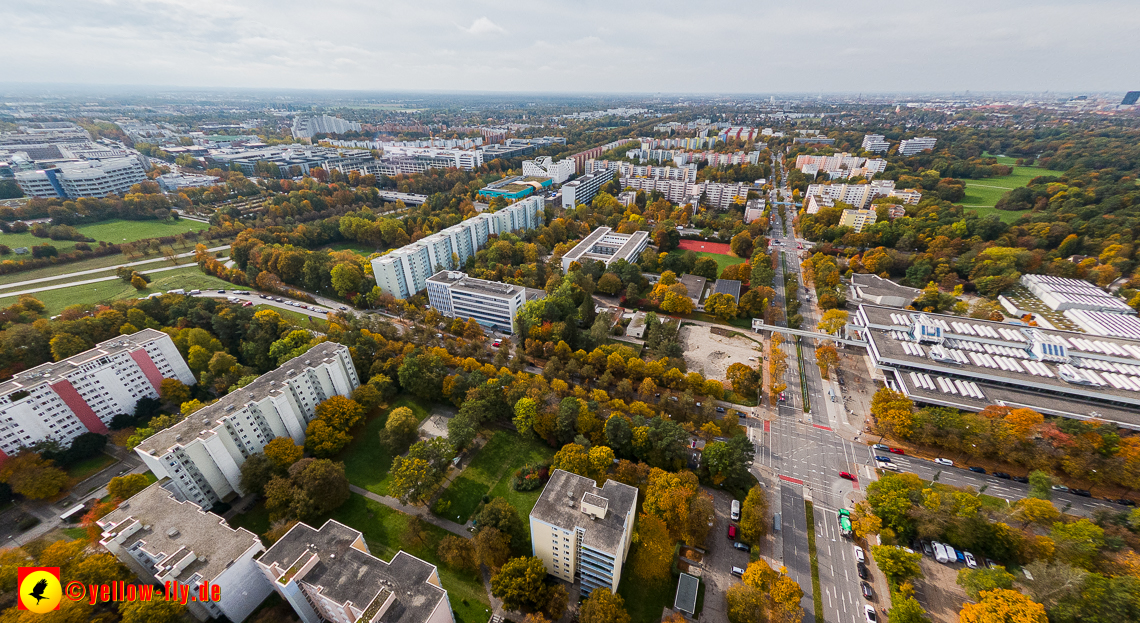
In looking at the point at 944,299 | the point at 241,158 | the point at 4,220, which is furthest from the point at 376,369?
the point at 241,158

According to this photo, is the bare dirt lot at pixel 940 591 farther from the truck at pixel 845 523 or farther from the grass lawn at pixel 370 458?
the grass lawn at pixel 370 458

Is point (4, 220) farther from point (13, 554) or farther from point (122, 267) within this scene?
point (13, 554)

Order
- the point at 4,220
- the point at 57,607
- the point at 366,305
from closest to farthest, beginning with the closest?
the point at 57,607 → the point at 366,305 → the point at 4,220

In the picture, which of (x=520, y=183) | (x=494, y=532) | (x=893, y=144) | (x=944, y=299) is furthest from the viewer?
(x=893, y=144)

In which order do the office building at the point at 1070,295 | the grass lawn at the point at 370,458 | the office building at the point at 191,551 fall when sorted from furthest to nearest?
the office building at the point at 1070,295
the grass lawn at the point at 370,458
the office building at the point at 191,551

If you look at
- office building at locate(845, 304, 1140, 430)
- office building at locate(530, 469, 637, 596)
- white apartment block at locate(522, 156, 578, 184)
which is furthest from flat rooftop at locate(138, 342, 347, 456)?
white apartment block at locate(522, 156, 578, 184)

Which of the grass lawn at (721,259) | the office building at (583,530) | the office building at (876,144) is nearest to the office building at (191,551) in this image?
the office building at (583,530)

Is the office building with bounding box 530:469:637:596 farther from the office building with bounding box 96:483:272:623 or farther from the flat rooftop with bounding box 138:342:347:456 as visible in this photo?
the flat rooftop with bounding box 138:342:347:456
